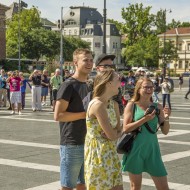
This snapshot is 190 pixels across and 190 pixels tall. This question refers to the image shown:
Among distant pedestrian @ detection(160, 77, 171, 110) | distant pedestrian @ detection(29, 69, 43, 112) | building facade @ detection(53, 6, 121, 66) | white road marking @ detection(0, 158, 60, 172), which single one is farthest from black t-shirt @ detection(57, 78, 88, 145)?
building facade @ detection(53, 6, 121, 66)

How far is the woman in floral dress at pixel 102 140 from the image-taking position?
4543 mm

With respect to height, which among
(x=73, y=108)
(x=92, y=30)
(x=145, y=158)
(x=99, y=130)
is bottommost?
(x=145, y=158)

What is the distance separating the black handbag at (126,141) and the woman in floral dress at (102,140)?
0.76 m

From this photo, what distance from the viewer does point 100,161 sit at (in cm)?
455

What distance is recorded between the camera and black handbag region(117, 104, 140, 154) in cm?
542

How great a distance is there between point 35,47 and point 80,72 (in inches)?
3244

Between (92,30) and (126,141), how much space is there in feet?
481

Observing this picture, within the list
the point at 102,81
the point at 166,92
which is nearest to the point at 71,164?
the point at 102,81

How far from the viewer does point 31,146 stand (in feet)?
37.0

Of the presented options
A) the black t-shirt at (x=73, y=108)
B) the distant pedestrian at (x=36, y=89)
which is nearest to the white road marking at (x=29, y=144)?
the black t-shirt at (x=73, y=108)

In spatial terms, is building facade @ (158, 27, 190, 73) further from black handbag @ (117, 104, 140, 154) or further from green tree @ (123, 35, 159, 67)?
black handbag @ (117, 104, 140, 154)

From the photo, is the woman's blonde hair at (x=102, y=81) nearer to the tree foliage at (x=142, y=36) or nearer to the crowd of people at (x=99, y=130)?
the crowd of people at (x=99, y=130)

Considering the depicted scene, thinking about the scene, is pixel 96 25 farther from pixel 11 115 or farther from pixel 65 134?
pixel 65 134

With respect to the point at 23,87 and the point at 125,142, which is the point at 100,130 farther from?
the point at 23,87
